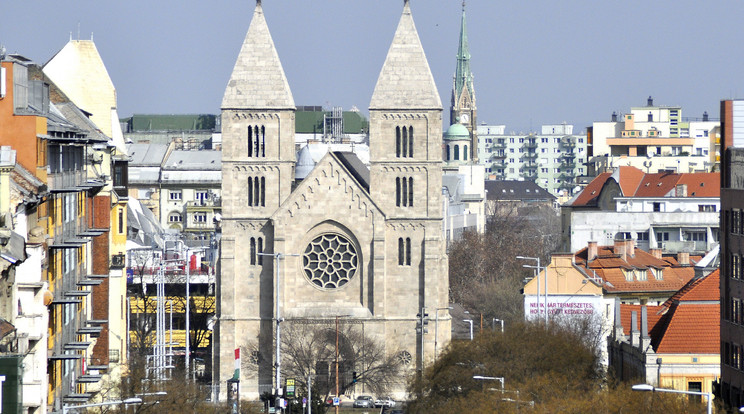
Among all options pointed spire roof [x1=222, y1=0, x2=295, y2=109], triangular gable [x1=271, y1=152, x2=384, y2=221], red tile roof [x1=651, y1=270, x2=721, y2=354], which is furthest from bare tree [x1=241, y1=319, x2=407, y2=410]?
red tile roof [x1=651, y1=270, x2=721, y2=354]

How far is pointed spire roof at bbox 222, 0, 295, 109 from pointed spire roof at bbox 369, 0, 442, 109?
5.10 metres

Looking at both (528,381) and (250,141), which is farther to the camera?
(250,141)

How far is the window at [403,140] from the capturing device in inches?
4483

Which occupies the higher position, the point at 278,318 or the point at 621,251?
the point at 621,251

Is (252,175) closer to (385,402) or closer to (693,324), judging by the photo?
(385,402)

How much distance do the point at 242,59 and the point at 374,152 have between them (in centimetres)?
874

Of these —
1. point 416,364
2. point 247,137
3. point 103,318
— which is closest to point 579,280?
point 416,364

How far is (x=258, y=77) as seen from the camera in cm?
11400

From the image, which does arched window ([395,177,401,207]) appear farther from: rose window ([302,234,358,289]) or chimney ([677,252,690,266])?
chimney ([677,252,690,266])

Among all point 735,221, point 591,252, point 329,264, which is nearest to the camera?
point 735,221

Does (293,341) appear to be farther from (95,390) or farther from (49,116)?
(49,116)

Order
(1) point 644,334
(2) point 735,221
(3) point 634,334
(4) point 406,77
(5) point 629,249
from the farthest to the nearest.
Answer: (4) point 406,77
(5) point 629,249
(3) point 634,334
(1) point 644,334
(2) point 735,221

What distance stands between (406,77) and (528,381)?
47.9 m

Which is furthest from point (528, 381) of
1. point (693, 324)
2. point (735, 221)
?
point (735, 221)
